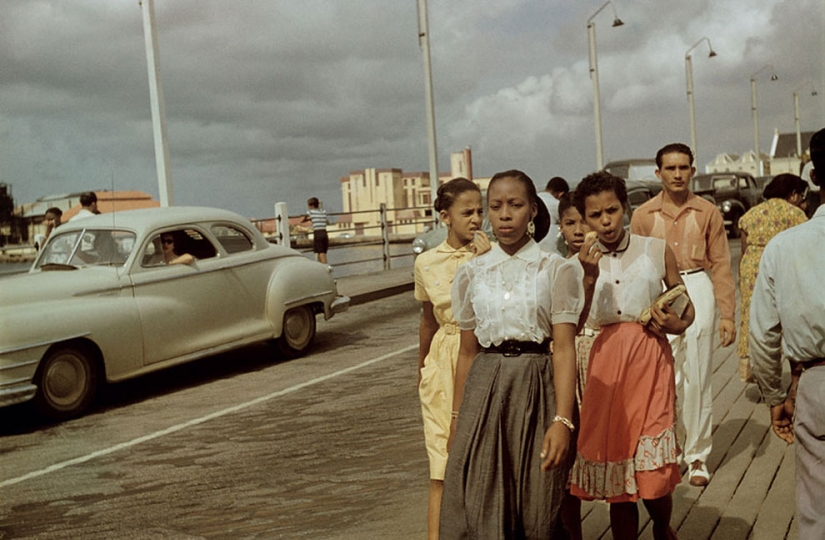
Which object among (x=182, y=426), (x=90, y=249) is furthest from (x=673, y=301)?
(x=90, y=249)

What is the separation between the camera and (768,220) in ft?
24.3

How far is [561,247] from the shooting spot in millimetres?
10188

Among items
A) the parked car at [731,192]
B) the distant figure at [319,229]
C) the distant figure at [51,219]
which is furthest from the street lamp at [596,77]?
the distant figure at [51,219]

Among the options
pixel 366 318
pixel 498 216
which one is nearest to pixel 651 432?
pixel 498 216

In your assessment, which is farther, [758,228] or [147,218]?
[147,218]

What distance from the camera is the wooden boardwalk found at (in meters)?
4.43

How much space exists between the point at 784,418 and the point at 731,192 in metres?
29.9

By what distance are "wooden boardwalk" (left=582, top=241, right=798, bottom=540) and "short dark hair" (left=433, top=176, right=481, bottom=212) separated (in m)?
1.76

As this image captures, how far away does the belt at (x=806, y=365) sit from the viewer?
112 inches

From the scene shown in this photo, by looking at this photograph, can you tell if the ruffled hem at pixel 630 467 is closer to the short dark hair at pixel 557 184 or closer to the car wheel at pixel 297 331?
the short dark hair at pixel 557 184

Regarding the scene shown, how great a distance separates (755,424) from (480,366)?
3.92 meters

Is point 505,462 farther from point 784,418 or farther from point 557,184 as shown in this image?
point 557,184

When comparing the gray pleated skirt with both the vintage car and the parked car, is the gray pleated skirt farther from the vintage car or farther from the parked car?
the parked car

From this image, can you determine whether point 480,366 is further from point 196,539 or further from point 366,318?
point 366,318
